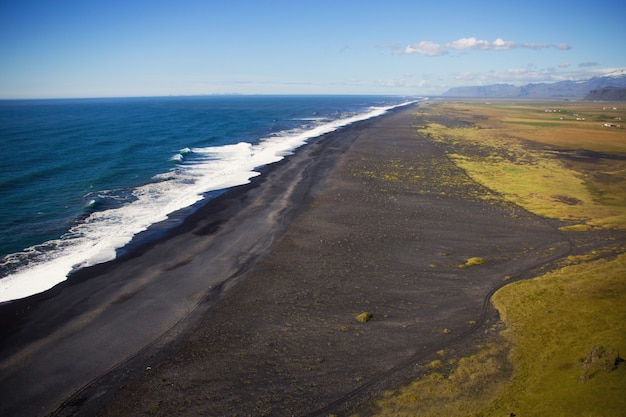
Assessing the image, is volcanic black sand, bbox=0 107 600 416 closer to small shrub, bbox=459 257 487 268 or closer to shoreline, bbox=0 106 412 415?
shoreline, bbox=0 106 412 415

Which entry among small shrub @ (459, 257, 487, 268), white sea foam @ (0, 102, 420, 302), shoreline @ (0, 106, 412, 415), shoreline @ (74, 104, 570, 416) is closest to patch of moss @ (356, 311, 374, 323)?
shoreline @ (74, 104, 570, 416)

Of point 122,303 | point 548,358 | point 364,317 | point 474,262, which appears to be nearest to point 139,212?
point 122,303

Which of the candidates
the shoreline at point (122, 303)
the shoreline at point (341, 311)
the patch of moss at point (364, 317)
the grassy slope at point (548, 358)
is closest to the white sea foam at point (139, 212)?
the shoreline at point (122, 303)

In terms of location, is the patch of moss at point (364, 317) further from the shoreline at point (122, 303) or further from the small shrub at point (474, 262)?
the small shrub at point (474, 262)

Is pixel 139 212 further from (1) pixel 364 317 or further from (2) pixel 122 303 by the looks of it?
(1) pixel 364 317

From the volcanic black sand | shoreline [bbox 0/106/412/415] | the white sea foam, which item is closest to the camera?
the volcanic black sand

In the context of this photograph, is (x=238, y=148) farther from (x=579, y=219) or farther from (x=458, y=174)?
(x=579, y=219)
